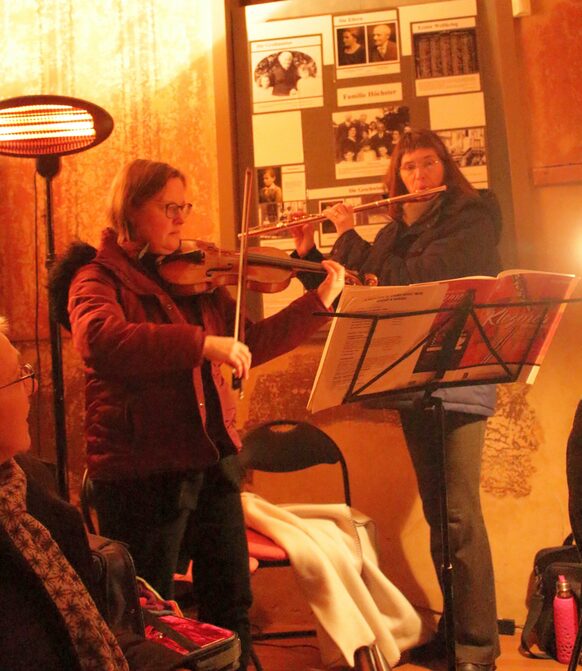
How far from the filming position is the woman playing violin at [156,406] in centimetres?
171

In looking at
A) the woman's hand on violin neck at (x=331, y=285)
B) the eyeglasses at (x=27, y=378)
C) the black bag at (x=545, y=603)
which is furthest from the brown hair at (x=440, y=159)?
the eyeglasses at (x=27, y=378)

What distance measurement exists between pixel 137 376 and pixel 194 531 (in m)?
0.39

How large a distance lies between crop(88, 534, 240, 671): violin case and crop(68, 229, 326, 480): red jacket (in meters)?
0.36

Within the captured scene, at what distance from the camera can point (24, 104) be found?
2080 mm

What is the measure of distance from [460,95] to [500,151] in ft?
0.81

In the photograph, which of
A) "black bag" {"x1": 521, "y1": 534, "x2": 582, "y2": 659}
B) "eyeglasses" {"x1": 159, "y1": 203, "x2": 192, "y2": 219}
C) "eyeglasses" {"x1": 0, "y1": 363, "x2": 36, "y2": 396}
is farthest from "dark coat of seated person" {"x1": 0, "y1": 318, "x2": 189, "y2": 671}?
"black bag" {"x1": 521, "y1": 534, "x2": 582, "y2": 659}

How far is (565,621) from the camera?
7.72ft

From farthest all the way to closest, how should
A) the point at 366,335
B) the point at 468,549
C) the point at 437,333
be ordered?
the point at 468,549 < the point at 437,333 < the point at 366,335

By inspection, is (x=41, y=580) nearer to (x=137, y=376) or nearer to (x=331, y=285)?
(x=137, y=376)

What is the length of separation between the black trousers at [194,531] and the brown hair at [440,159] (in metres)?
1.06

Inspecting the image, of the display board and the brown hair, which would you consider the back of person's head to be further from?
the display board

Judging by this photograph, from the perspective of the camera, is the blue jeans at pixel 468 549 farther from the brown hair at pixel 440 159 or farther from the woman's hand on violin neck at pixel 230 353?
the woman's hand on violin neck at pixel 230 353

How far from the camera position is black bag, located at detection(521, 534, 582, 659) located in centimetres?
238

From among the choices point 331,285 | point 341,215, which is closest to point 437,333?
point 331,285
